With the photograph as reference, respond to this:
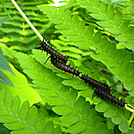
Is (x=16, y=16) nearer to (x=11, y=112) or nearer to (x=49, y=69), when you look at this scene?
(x=49, y=69)

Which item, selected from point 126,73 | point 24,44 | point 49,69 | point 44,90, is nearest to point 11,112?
point 44,90

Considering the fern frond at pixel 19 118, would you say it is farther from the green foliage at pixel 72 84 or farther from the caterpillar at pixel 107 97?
the caterpillar at pixel 107 97

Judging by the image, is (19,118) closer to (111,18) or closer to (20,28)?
(111,18)

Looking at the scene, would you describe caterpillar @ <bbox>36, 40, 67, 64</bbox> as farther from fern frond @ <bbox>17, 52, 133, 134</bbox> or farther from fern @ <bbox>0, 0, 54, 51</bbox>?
fern @ <bbox>0, 0, 54, 51</bbox>

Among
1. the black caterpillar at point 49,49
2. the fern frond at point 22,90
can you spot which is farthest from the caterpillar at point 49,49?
the fern frond at point 22,90

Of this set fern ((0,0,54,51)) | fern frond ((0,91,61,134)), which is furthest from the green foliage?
fern ((0,0,54,51))

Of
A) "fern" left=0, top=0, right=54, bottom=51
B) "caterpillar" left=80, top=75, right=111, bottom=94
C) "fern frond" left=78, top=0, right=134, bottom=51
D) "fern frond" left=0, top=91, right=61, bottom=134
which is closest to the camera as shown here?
"fern frond" left=0, top=91, right=61, bottom=134
